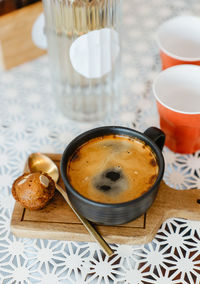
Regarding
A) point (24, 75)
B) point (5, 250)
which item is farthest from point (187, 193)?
point (24, 75)

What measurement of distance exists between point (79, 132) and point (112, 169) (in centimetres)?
17

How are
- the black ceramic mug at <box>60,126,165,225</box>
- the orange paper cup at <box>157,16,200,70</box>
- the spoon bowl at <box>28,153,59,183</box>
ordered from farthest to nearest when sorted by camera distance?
the orange paper cup at <box>157,16,200,70</box>
the spoon bowl at <box>28,153,59,183</box>
the black ceramic mug at <box>60,126,165,225</box>

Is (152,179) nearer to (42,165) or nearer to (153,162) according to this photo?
(153,162)

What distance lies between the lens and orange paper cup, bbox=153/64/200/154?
23.6 inches

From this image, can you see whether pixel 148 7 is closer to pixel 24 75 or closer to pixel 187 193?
pixel 24 75

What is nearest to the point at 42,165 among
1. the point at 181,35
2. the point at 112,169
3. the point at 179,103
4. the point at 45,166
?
the point at 45,166

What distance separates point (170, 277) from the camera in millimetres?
506

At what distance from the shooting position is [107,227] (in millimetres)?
521

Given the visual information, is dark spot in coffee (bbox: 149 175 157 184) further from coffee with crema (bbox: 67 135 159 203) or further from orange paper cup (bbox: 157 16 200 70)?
orange paper cup (bbox: 157 16 200 70)

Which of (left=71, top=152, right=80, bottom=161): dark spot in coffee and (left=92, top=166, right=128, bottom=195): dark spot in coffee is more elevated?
(left=71, top=152, right=80, bottom=161): dark spot in coffee

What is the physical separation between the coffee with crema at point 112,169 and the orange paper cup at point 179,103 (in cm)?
8

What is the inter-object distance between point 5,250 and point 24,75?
37 cm

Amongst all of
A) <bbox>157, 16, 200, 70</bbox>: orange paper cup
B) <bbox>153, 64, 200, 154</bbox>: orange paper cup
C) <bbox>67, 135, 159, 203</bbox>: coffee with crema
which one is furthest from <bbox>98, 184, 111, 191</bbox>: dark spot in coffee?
<bbox>157, 16, 200, 70</bbox>: orange paper cup

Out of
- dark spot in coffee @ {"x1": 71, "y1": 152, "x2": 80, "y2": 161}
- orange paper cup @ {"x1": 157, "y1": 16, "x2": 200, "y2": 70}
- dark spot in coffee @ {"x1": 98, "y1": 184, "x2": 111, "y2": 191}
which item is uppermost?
orange paper cup @ {"x1": 157, "y1": 16, "x2": 200, "y2": 70}
